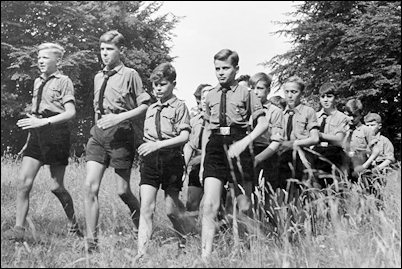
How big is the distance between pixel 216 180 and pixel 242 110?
682 millimetres

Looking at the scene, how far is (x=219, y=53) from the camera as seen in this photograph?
508 cm

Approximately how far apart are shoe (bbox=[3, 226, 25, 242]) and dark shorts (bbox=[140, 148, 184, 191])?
1.09 m

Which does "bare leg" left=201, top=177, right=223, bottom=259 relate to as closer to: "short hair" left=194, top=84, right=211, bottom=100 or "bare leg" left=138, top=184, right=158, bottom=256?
"bare leg" left=138, top=184, right=158, bottom=256

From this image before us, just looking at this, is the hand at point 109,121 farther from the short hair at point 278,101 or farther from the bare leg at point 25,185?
the short hair at point 278,101

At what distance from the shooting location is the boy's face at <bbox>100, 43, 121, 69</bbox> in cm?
530

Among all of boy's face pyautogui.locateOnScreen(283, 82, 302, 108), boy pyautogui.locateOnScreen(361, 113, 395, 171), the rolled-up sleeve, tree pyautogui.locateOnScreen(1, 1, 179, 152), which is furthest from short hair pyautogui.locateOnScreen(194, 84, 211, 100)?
boy pyautogui.locateOnScreen(361, 113, 395, 171)

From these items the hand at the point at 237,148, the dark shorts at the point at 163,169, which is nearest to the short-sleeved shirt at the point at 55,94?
the dark shorts at the point at 163,169

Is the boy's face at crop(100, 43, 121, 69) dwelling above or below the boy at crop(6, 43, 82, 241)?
above

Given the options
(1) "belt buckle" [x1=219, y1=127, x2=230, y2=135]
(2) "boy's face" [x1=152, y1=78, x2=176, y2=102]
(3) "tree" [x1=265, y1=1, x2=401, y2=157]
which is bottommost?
(1) "belt buckle" [x1=219, y1=127, x2=230, y2=135]

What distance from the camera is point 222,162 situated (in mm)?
4867

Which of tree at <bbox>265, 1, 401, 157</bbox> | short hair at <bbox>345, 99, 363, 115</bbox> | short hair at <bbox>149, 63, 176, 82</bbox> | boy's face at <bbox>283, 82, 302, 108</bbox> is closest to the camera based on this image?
short hair at <bbox>149, 63, 176, 82</bbox>

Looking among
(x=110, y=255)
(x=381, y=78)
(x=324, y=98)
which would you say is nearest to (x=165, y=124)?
(x=110, y=255)

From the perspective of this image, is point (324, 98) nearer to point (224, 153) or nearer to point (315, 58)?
point (224, 153)

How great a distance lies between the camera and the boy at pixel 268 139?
232 inches
